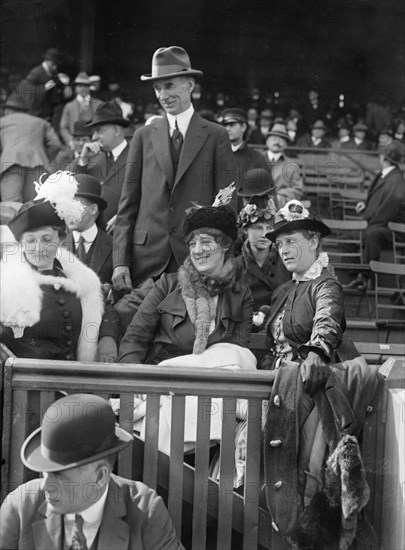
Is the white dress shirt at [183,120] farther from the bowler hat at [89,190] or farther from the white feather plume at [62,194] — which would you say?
the white feather plume at [62,194]

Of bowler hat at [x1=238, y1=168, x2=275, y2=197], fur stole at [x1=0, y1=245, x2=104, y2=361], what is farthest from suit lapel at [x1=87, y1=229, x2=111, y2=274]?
bowler hat at [x1=238, y1=168, x2=275, y2=197]

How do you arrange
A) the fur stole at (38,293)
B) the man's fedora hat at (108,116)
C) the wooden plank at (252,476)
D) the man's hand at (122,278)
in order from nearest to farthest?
1. the wooden plank at (252,476)
2. the fur stole at (38,293)
3. the man's hand at (122,278)
4. the man's fedora hat at (108,116)

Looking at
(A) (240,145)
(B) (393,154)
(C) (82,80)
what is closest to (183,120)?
(A) (240,145)

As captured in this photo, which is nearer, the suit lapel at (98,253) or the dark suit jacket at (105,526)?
the dark suit jacket at (105,526)

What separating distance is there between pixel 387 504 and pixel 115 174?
3.32m

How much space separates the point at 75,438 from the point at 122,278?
228 centimetres

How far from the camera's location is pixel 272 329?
18.1 feet

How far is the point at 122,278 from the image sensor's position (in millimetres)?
6320

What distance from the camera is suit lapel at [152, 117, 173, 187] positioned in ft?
21.0

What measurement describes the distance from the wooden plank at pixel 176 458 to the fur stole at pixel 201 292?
1.89ft

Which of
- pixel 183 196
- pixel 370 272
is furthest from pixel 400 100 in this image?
pixel 183 196

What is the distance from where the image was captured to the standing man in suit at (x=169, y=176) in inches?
251

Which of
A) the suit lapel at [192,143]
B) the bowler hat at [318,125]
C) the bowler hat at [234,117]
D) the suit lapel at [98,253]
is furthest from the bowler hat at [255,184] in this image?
the bowler hat at [318,125]

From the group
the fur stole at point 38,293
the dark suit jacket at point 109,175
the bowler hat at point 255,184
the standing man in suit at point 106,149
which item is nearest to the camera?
the fur stole at point 38,293
